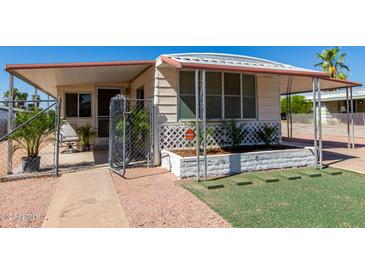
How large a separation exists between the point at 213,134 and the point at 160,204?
14.6ft

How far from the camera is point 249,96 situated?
9.31m

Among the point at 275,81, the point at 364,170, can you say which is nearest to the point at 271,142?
the point at 275,81

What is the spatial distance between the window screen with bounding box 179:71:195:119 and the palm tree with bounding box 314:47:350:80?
25151mm

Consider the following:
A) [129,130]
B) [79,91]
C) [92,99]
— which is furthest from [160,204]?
[79,91]

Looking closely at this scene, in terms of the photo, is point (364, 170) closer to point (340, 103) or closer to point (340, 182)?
point (340, 182)

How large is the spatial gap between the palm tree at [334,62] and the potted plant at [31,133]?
29068 millimetres

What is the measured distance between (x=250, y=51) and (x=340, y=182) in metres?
7.75

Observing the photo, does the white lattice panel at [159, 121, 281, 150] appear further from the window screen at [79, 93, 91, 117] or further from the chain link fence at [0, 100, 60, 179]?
the window screen at [79, 93, 91, 117]

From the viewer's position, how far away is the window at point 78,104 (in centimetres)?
1177

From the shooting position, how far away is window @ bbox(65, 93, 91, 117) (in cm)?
1177

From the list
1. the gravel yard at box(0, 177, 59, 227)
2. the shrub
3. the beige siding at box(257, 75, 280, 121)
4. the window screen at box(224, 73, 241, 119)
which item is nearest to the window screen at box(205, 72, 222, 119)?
the window screen at box(224, 73, 241, 119)

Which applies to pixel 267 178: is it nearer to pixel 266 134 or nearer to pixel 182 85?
pixel 266 134
